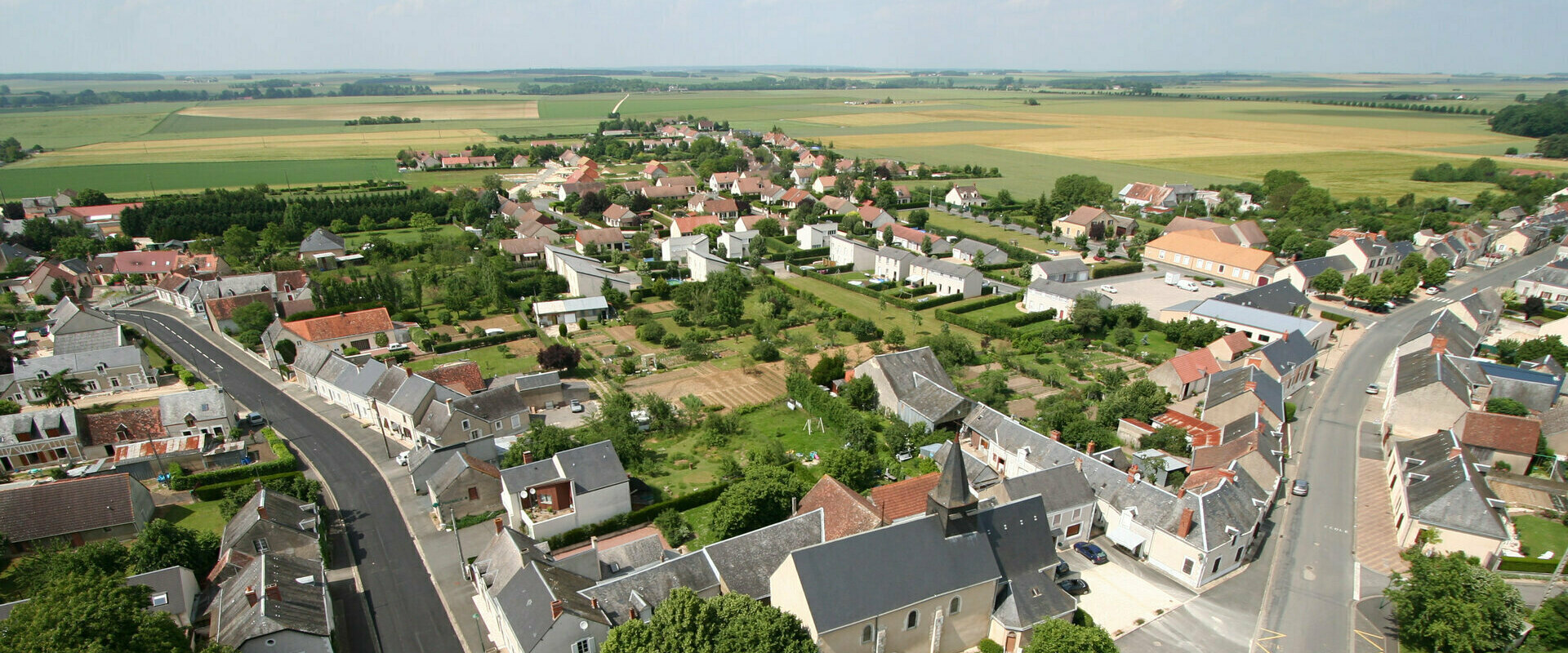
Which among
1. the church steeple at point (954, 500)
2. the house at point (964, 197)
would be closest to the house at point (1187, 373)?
the church steeple at point (954, 500)

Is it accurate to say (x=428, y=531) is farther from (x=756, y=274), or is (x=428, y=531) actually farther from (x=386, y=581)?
(x=756, y=274)

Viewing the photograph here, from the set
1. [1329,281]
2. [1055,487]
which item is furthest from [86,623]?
[1329,281]

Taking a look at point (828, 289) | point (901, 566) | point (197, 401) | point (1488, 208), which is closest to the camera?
point (901, 566)

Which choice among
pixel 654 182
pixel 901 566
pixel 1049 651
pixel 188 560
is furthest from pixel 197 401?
pixel 654 182

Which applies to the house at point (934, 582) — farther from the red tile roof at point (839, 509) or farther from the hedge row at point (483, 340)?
the hedge row at point (483, 340)

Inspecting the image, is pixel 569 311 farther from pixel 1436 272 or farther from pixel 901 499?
pixel 1436 272

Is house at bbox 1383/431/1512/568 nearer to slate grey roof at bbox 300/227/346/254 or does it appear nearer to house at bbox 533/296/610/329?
house at bbox 533/296/610/329
